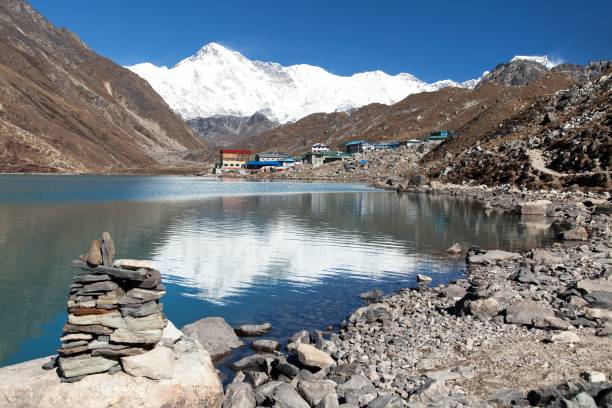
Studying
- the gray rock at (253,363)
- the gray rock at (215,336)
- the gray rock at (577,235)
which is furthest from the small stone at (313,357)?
the gray rock at (577,235)

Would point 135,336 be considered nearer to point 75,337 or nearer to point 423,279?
point 75,337

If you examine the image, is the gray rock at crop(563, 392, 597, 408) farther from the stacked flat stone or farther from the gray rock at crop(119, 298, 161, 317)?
the gray rock at crop(119, 298, 161, 317)

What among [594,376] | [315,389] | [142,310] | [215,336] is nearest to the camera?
[594,376]

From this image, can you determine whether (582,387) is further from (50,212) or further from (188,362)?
(50,212)

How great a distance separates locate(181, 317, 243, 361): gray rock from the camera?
18.5 metres

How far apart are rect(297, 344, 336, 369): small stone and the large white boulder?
11.0ft

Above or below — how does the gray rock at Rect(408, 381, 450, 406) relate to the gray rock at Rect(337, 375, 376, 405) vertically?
above

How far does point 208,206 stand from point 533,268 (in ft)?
202

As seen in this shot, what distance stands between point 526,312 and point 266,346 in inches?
359

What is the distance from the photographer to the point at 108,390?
39.5 ft

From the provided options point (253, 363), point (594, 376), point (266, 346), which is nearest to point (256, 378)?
point (253, 363)

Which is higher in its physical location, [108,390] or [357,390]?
[108,390]

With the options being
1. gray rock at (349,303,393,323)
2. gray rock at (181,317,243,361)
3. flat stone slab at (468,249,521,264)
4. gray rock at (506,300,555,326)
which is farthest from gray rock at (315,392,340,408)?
flat stone slab at (468,249,521,264)

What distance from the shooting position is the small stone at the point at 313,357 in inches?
615
